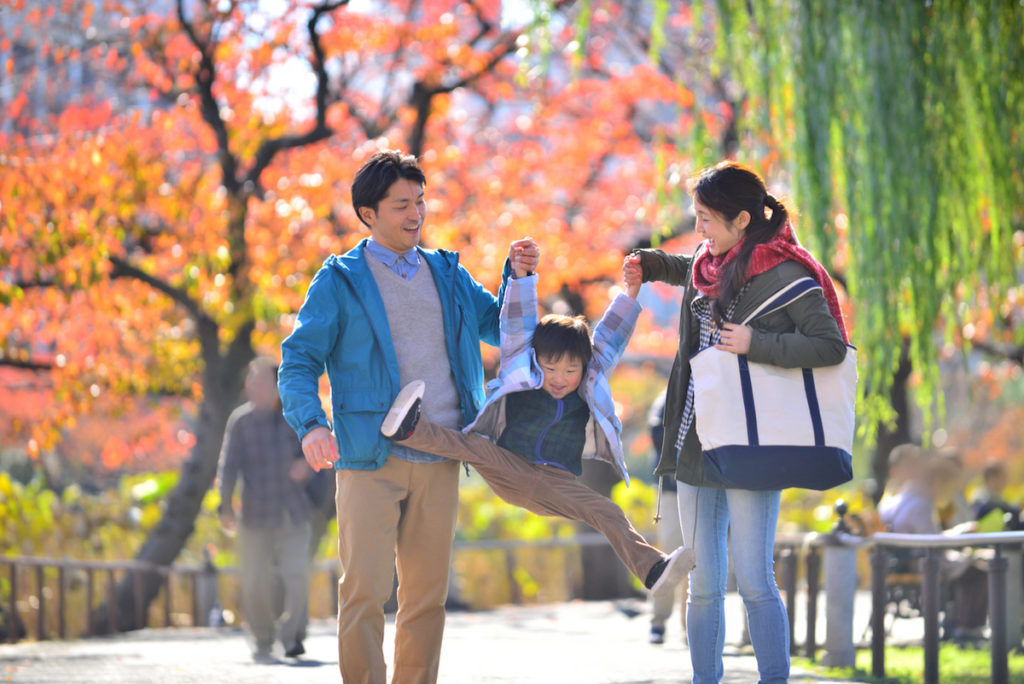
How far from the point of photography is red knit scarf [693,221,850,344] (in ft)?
13.4

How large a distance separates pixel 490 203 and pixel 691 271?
41.3 ft

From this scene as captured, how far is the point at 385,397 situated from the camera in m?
4.06

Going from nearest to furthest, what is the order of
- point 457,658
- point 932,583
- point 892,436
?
point 932,583 → point 457,658 → point 892,436

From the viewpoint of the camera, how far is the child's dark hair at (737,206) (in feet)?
13.5

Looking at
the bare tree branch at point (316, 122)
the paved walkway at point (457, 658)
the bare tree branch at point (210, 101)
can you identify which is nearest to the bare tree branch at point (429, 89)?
the bare tree branch at point (316, 122)

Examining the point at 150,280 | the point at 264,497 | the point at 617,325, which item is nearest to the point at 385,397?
the point at 617,325

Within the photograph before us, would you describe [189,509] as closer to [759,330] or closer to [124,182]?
[124,182]

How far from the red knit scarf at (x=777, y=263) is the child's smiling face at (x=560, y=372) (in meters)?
0.49

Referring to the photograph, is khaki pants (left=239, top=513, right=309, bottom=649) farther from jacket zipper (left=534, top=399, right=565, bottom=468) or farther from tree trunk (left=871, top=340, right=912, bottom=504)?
tree trunk (left=871, top=340, right=912, bottom=504)

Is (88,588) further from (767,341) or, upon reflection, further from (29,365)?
(767,341)

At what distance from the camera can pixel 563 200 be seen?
736 inches

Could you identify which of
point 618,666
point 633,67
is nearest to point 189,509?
point 618,666

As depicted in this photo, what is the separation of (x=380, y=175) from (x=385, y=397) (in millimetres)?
749

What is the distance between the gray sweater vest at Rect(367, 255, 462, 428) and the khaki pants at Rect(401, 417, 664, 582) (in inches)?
4.8
